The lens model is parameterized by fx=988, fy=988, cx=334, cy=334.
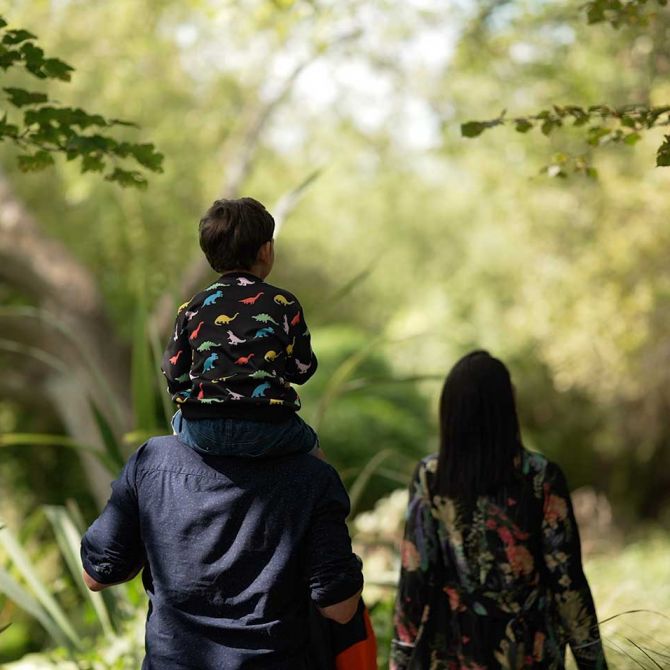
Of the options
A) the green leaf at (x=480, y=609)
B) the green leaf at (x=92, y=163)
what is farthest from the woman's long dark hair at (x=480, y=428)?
the green leaf at (x=92, y=163)

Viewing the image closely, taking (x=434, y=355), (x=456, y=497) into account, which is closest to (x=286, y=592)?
(x=456, y=497)

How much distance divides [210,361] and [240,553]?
30cm

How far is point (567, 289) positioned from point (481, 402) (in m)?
7.52

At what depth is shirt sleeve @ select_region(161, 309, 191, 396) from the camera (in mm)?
1567

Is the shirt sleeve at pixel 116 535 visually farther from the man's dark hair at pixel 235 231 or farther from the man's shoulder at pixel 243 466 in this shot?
the man's dark hair at pixel 235 231

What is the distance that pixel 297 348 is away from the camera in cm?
156

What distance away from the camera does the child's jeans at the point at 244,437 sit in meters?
1.50

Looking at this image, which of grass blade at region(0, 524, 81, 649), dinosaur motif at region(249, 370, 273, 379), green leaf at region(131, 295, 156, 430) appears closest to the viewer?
dinosaur motif at region(249, 370, 273, 379)

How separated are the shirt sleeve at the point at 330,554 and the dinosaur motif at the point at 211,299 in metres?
0.33

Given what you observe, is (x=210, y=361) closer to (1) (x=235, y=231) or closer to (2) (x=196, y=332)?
(2) (x=196, y=332)

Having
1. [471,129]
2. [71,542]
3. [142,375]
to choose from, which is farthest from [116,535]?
[142,375]

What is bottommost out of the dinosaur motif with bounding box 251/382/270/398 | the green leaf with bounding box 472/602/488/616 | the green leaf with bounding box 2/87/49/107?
the green leaf with bounding box 472/602/488/616

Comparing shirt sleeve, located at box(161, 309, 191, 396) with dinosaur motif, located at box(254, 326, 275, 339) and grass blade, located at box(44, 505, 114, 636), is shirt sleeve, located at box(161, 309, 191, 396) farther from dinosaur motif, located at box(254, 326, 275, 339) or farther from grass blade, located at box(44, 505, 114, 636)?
grass blade, located at box(44, 505, 114, 636)

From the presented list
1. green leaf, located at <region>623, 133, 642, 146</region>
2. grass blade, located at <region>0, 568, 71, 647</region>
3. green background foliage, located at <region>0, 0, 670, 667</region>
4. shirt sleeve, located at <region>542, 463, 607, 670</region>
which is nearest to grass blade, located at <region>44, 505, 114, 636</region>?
grass blade, located at <region>0, 568, 71, 647</region>
